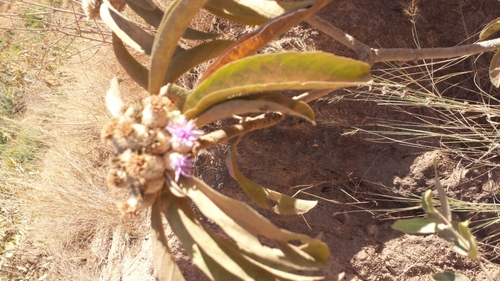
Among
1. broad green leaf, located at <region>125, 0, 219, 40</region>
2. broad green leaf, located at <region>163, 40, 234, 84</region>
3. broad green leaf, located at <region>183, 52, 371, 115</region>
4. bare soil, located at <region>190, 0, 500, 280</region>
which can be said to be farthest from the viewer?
bare soil, located at <region>190, 0, 500, 280</region>

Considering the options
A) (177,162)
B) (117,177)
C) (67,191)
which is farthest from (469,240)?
(67,191)

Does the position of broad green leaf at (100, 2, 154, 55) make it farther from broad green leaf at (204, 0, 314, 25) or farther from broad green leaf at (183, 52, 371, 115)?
broad green leaf at (183, 52, 371, 115)

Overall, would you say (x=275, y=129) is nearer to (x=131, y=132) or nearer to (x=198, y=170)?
(x=198, y=170)

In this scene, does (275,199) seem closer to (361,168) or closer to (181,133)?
(181,133)

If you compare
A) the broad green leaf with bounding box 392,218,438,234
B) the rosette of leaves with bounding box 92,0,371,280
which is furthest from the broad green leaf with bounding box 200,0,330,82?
the broad green leaf with bounding box 392,218,438,234

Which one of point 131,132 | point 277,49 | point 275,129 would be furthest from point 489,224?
point 131,132

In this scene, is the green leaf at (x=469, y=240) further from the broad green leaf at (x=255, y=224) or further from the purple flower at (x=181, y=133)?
the purple flower at (x=181, y=133)
